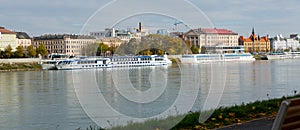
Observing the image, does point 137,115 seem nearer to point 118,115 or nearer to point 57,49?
point 118,115

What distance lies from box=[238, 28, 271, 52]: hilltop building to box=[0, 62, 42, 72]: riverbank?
158 ft

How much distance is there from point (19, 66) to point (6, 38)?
2052 cm

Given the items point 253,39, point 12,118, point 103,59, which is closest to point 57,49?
point 103,59

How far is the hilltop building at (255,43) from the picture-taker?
80713 mm

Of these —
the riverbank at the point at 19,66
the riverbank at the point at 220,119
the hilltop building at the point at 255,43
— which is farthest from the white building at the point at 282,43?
the riverbank at the point at 220,119

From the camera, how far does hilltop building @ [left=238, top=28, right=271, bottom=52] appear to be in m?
80.7

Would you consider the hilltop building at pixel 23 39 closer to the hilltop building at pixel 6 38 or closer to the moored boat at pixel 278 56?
the hilltop building at pixel 6 38

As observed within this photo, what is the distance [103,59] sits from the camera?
3672 cm

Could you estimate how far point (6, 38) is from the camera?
58.6m

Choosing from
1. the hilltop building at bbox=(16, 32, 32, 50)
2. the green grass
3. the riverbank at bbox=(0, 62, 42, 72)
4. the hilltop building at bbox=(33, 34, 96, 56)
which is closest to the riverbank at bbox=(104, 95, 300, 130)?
the riverbank at bbox=(0, 62, 42, 72)

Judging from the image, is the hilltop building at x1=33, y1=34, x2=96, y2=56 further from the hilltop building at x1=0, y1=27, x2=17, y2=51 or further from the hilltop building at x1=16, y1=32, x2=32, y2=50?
the hilltop building at x1=0, y1=27, x2=17, y2=51

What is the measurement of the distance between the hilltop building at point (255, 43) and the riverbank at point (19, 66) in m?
48.2

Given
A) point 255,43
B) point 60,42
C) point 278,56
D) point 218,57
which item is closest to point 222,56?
point 218,57

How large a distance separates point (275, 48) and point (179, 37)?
3472 inches
